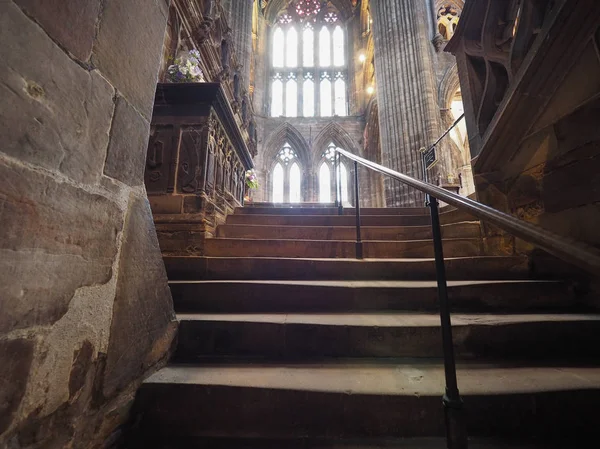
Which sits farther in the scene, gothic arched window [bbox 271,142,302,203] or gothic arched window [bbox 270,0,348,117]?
gothic arched window [bbox 270,0,348,117]

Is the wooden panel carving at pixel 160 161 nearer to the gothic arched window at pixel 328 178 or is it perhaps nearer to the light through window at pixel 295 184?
the gothic arched window at pixel 328 178

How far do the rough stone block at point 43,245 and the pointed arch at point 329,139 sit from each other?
1335 centimetres

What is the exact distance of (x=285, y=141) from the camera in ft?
46.4

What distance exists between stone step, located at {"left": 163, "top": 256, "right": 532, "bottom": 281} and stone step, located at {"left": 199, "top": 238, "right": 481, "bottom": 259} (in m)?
0.29

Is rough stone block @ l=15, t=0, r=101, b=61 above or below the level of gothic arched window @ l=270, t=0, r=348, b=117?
below

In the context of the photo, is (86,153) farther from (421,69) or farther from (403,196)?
(421,69)

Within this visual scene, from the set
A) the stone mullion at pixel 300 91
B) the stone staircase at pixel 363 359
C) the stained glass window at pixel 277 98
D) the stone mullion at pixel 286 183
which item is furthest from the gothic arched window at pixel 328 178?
the stone staircase at pixel 363 359

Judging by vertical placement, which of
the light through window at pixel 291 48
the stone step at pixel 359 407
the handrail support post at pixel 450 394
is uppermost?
the light through window at pixel 291 48

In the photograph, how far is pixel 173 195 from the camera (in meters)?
2.27

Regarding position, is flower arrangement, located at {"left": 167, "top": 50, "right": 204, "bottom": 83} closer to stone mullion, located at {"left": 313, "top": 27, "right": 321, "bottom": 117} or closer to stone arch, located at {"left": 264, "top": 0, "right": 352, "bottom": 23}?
stone mullion, located at {"left": 313, "top": 27, "right": 321, "bottom": 117}

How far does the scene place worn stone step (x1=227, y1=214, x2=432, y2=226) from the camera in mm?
2883

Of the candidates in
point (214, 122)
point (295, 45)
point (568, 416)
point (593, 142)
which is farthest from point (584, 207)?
point (295, 45)

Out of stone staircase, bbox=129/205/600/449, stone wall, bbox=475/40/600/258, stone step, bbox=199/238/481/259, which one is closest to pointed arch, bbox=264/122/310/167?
stone step, bbox=199/238/481/259

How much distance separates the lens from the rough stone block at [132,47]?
0.87 metres
